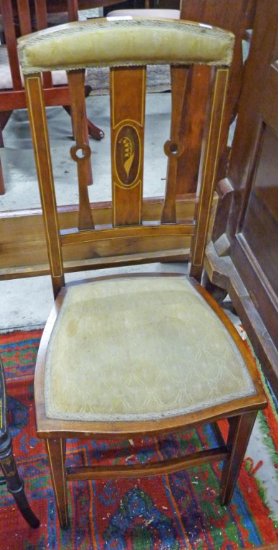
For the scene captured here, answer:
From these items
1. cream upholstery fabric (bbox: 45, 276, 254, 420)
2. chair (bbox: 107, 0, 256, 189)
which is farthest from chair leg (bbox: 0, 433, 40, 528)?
chair (bbox: 107, 0, 256, 189)

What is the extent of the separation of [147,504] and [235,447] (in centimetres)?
31

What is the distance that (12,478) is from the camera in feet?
2.95

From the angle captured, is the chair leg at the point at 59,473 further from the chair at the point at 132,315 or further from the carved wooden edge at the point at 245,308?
the carved wooden edge at the point at 245,308

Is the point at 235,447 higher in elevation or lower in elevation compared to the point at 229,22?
lower

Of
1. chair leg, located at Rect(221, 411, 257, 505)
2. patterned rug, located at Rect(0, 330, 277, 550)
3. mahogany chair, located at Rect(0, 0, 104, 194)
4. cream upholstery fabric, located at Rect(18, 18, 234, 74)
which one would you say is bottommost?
patterned rug, located at Rect(0, 330, 277, 550)

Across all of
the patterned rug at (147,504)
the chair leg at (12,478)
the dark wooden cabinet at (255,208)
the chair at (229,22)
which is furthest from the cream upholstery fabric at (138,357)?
the chair at (229,22)

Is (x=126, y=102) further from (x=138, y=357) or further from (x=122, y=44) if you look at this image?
(x=138, y=357)

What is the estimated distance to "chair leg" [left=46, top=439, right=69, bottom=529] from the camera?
0.85 m

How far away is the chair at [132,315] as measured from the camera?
797 mm

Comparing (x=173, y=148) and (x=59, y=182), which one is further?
(x=59, y=182)

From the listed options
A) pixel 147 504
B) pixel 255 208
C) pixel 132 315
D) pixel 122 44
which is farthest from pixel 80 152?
pixel 147 504

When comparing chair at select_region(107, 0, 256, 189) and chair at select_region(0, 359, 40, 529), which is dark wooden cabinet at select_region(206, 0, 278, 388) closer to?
chair at select_region(107, 0, 256, 189)

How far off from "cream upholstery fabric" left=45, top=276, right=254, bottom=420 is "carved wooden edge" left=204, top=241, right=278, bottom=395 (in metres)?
0.28

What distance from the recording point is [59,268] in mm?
1034
